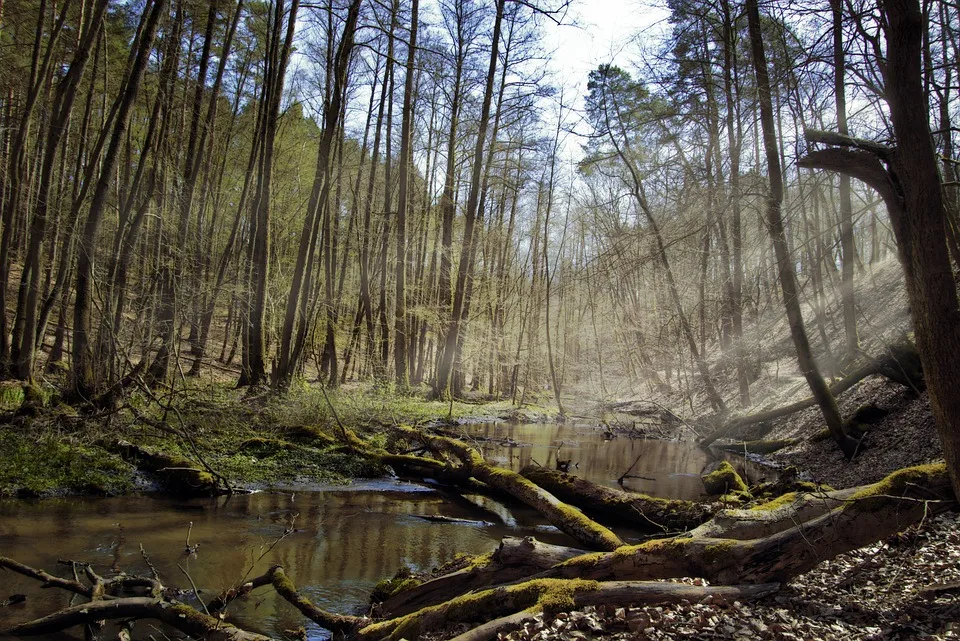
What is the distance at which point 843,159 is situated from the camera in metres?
5.11

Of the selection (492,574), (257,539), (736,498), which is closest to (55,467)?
(257,539)

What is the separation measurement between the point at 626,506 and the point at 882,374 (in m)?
7.00

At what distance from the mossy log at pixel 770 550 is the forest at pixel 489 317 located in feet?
0.07

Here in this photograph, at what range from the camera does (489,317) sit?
27.5 meters

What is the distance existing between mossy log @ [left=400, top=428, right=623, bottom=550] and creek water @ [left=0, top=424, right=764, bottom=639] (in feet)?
1.65

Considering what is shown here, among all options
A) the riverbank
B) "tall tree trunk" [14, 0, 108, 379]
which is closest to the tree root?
the riverbank

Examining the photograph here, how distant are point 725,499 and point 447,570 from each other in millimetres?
4405

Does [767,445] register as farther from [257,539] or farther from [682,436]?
[257,539]

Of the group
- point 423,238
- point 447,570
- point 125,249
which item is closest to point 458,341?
point 423,238

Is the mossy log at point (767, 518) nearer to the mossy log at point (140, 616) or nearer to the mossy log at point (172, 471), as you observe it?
the mossy log at point (140, 616)

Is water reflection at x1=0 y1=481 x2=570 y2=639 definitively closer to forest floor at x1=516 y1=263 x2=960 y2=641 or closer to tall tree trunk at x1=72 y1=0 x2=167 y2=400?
forest floor at x1=516 y1=263 x2=960 y2=641

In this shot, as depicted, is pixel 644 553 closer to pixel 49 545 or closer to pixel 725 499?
pixel 725 499

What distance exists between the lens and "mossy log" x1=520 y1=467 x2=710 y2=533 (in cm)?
790

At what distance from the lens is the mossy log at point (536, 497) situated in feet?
21.3
